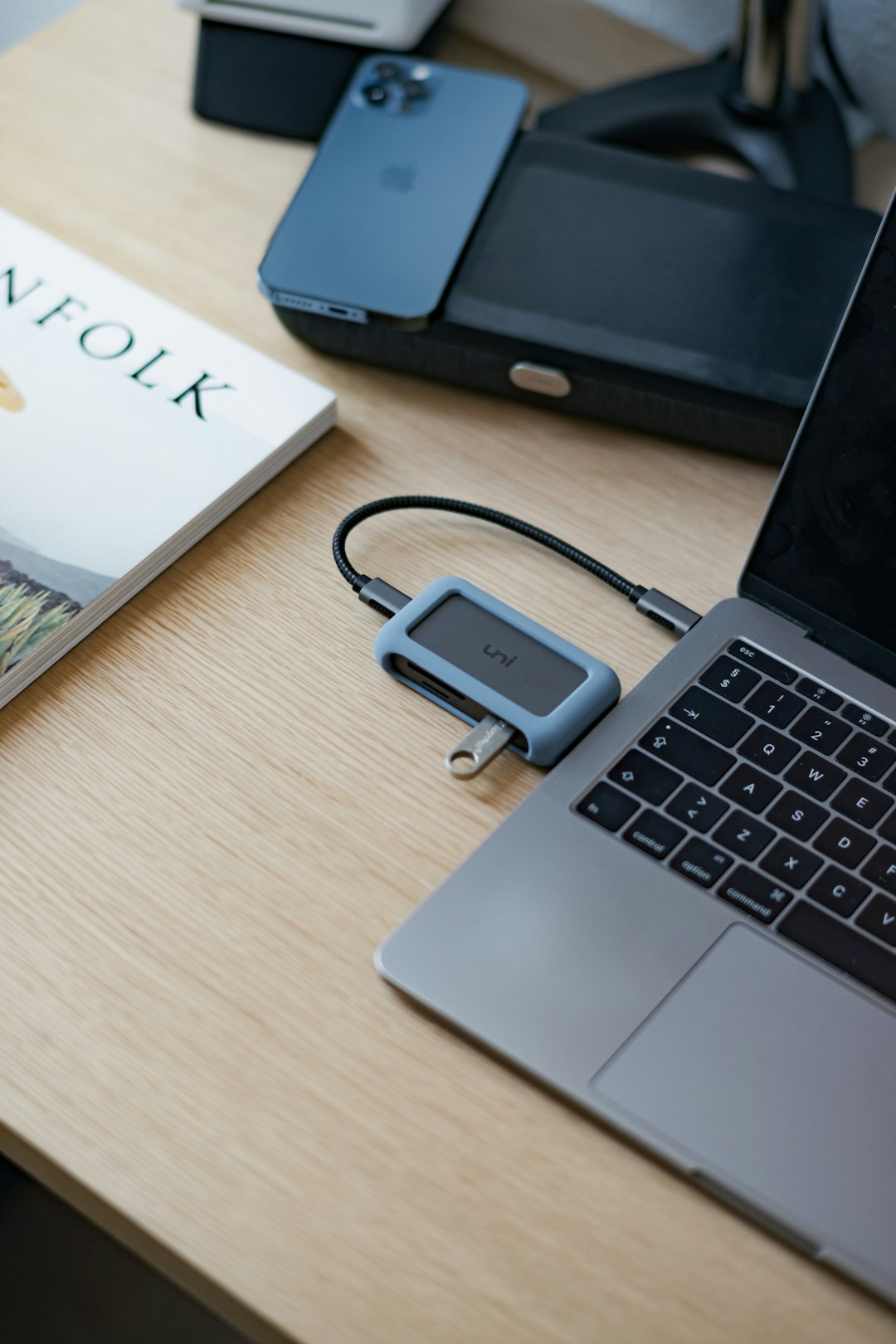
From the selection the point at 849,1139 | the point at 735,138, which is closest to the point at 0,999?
the point at 849,1139

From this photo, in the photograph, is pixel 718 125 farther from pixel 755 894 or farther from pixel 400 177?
pixel 755 894

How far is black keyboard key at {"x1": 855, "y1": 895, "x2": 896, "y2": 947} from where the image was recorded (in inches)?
18.2

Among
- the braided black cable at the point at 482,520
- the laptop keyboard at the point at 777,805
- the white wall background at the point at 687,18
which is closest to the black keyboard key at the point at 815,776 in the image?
the laptop keyboard at the point at 777,805

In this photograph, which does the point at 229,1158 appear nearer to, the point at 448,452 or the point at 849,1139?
the point at 849,1139

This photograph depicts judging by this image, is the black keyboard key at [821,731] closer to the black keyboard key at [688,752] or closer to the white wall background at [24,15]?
the black keyboard key at [688,752]

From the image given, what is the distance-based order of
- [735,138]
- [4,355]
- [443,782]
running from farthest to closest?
[735,138]
[4,355]
[443,782]

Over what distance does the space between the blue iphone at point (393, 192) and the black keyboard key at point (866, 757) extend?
310 mm

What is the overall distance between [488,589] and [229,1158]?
0.29 meters

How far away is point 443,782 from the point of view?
20.5 inches

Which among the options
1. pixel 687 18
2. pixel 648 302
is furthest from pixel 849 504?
pixel 687 18

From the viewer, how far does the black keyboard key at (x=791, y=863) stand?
47 cm

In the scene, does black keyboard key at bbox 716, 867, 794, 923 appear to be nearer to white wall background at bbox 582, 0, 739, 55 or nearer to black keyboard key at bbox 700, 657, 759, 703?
black keyboard key at bbox 700, 657, 759, 703

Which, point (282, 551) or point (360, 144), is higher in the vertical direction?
point (360, 144)

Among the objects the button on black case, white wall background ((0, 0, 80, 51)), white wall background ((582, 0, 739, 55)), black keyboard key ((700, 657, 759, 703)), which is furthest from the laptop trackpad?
white wall background ((0, 0, 80, 51))
